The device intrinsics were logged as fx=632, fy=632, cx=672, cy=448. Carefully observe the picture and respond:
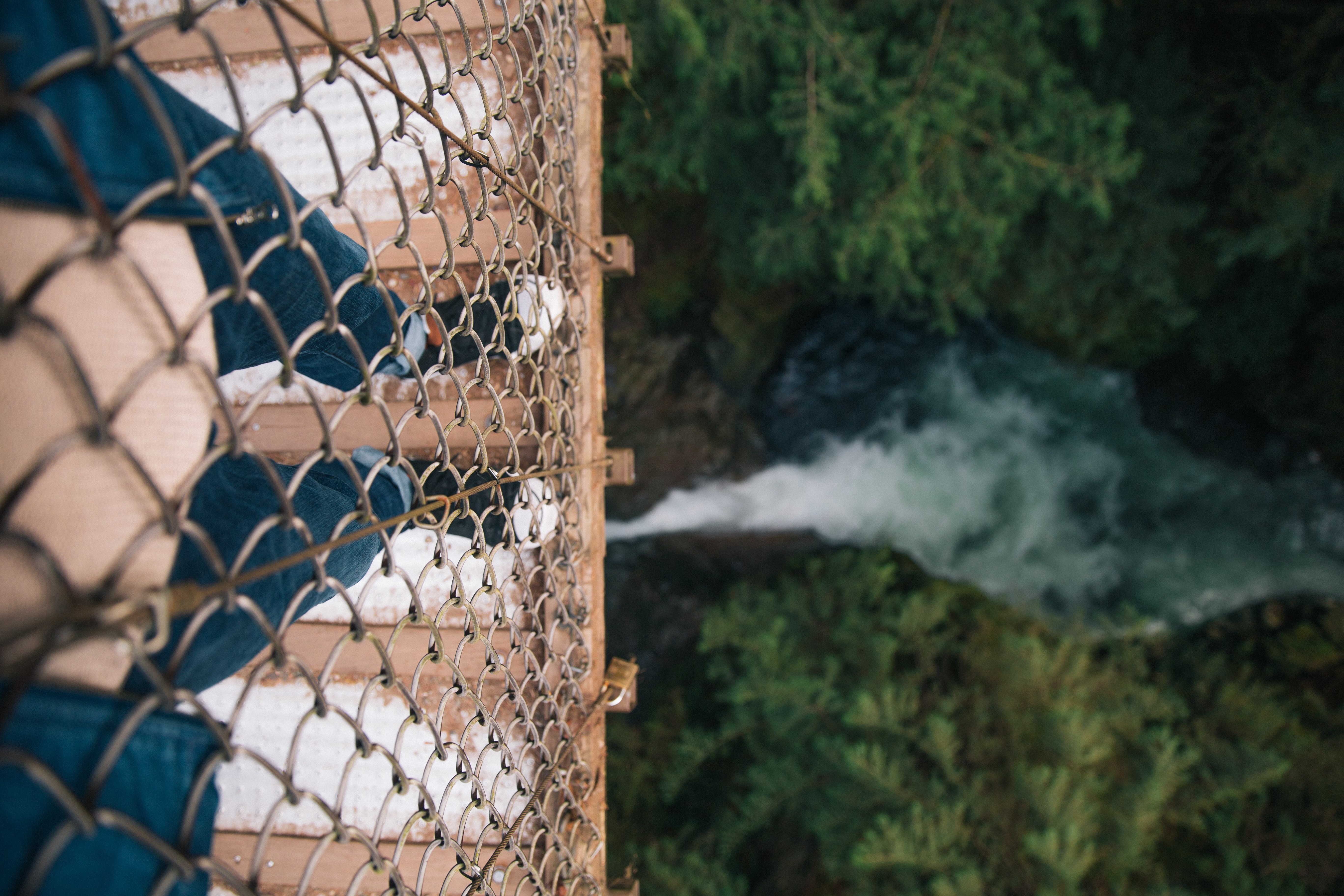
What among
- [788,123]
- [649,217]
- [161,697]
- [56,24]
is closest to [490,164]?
[56,24]

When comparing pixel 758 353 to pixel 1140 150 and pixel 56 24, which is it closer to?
pixel 1140 150

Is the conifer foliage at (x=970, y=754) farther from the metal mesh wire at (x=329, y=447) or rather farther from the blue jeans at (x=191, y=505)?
the blue jeans at (x=191, y=505)

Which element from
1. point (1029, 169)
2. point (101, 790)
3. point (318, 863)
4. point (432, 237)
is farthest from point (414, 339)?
point (1029, 169)

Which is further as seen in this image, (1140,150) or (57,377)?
(1140,150)

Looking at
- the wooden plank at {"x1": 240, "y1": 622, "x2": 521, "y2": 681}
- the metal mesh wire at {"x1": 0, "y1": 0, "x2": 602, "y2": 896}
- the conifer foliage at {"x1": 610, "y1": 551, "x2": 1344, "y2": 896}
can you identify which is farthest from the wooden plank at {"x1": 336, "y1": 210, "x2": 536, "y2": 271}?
the conifer foliage at {"x1": 610, "y1": 551, "x2": 1344, "y2": 896}

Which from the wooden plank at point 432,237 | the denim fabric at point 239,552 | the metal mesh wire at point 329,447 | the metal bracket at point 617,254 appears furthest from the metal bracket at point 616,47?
the denim fabric at point 239,552

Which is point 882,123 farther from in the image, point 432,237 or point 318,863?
point 318,863
